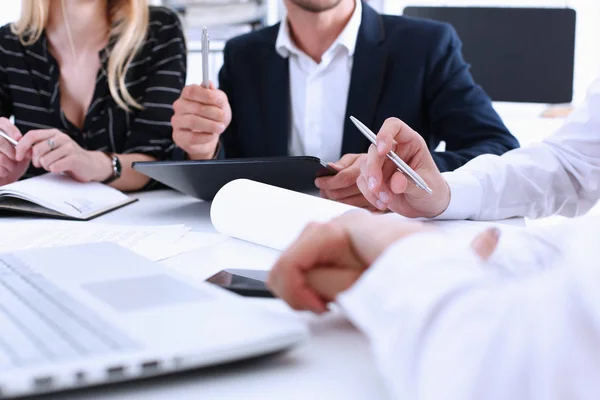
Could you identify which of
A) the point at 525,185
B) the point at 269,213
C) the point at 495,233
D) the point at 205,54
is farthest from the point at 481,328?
the point at 205,54

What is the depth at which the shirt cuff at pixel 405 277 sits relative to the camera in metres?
0.43

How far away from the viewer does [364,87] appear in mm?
1554

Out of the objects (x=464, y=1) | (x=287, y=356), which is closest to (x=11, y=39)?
(x=287, y=356)

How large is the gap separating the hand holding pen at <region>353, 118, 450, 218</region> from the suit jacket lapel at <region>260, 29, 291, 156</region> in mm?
671

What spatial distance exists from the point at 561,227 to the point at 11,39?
1457mm

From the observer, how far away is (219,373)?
1.55ft

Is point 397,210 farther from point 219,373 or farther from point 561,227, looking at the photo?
point 219,373

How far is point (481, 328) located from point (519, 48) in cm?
209

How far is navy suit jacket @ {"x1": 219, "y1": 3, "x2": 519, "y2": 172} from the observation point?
150 cm

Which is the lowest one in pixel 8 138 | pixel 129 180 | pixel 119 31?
pixel 129 180

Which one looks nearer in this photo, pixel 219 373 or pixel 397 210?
pixel 219 373

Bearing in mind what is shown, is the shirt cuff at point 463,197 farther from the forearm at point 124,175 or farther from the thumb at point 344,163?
the forearm at point 124,175

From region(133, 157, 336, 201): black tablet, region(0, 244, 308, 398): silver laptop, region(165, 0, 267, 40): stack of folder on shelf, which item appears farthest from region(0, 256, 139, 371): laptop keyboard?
region(165, 0, 267, 40): stack of folder on shelf

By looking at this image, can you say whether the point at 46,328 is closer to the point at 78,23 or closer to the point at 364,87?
the point at 364,87
